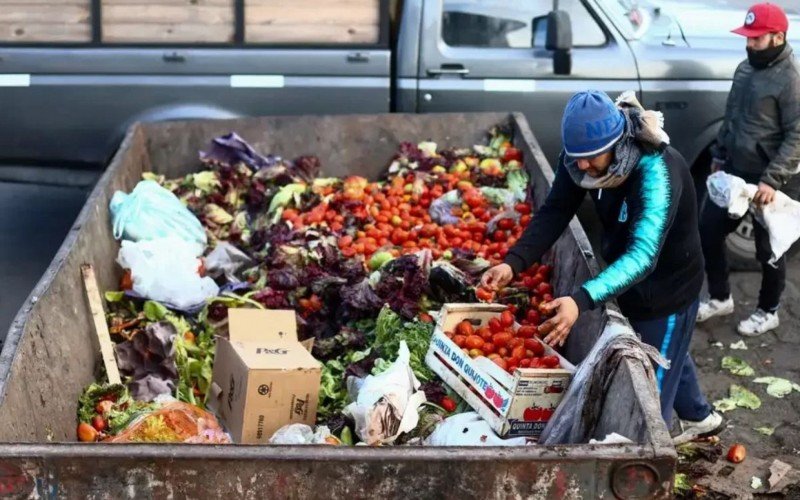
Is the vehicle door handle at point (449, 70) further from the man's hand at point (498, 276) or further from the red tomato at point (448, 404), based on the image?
the red tomato at point (448, 404)

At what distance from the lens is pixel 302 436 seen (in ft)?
14.1

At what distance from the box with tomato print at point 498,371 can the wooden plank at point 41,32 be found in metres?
3.93

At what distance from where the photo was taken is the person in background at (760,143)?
6.46 metres

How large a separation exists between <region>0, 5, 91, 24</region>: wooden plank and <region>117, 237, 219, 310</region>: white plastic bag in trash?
2150mm

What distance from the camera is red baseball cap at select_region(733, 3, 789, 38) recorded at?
6328mm

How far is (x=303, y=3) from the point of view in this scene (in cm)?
739

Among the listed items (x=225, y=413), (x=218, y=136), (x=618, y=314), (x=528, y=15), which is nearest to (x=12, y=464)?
(x=225, y=413)

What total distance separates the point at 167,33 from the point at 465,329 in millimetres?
3676

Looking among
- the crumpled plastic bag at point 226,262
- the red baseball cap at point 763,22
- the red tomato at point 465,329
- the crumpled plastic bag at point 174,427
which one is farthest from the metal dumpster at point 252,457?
the red baseball cap at point 763,22

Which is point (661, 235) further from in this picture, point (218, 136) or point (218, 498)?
point (218, 136)

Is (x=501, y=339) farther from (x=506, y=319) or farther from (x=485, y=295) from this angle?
(x=485, y=295)

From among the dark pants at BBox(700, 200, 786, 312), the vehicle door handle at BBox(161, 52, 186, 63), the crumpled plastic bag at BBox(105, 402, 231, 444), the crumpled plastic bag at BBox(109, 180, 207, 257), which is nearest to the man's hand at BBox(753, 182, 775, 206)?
the dark pants at BBox(700, 200, 786, 312)

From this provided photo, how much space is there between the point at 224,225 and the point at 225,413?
98.7 inches

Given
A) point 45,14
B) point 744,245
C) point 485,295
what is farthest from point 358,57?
point 744,245
